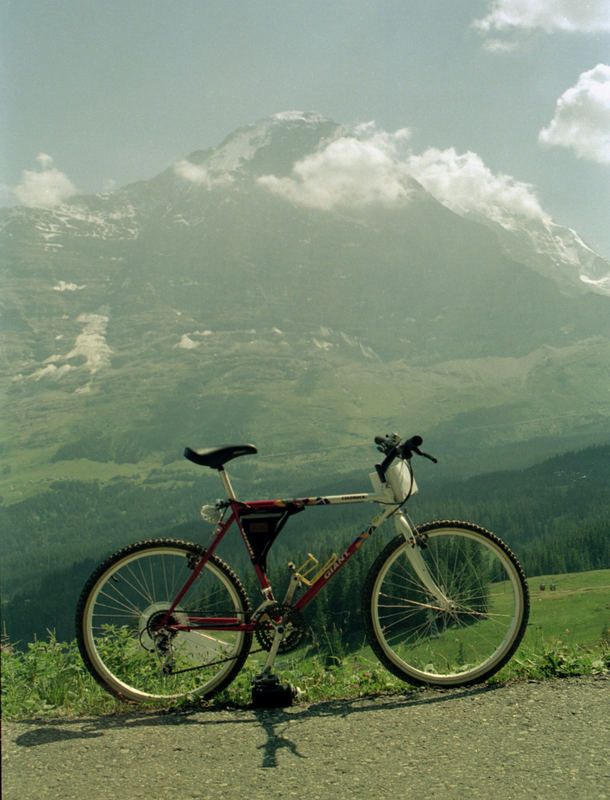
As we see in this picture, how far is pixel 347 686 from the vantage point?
5.22 meters

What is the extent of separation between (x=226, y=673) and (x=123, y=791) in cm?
178

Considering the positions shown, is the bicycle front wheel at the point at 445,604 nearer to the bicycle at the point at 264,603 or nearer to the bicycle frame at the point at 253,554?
the bicycle at the point at 264,603

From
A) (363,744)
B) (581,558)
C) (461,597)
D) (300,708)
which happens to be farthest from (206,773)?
(581,558)

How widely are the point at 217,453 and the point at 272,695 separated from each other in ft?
5.83

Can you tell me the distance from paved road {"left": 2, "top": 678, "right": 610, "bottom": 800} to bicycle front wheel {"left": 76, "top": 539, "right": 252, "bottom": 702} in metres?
0.41

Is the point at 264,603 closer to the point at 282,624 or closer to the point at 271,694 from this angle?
the point at 282,624

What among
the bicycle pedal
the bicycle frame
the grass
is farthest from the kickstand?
the bicycle frame

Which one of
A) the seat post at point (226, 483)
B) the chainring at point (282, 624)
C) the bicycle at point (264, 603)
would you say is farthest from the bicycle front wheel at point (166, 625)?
the seat post at point (226, 483)

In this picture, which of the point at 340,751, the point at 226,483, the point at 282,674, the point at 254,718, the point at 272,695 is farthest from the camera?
the point at 282,674

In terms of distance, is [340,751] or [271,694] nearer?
[340,751]

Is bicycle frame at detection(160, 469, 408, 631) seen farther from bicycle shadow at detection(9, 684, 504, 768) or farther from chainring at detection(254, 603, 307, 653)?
bicycle shadow at detection(9, 684, 504, 768)

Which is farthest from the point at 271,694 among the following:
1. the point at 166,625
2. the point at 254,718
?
the point at 166,625

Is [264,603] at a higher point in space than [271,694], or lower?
higher

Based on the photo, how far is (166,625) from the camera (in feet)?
17.3
